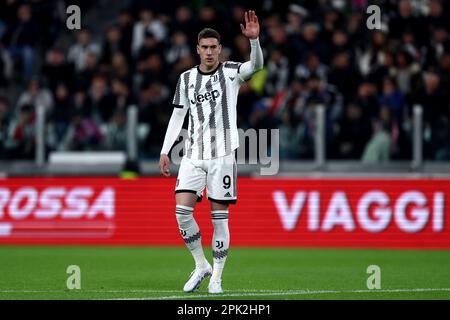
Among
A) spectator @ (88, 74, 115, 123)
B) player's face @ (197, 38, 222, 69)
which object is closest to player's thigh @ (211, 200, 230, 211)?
player's face @ (197, 38, 222, 69)

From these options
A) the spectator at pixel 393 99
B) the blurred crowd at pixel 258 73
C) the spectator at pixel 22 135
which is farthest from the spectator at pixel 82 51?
the spectator at pixel 393 99

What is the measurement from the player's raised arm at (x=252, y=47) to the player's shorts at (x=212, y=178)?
0.85m

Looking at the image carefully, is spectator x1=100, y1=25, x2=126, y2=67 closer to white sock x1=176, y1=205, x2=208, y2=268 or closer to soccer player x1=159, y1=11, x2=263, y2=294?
soccer player x1=159, y1=11, x2=263, y2=294

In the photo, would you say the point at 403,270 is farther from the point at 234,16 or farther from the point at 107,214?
the point at 234,16

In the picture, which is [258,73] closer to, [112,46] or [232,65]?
[112,46]

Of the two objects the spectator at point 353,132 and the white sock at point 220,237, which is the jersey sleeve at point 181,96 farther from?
the spectator at point 353,132

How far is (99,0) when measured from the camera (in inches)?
930

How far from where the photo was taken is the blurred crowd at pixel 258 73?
17.9 metres

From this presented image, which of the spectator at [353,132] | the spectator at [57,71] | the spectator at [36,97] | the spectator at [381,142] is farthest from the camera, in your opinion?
the spectator at [57,71]

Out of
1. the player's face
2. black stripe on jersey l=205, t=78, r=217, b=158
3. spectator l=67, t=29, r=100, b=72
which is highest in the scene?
spectator l=67, t=29, r=100, b=72

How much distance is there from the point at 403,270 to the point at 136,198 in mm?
6327

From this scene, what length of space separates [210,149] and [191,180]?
0.35 m

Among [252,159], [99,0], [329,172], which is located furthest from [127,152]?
[99,0]

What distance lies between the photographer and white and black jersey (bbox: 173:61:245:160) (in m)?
10.8
